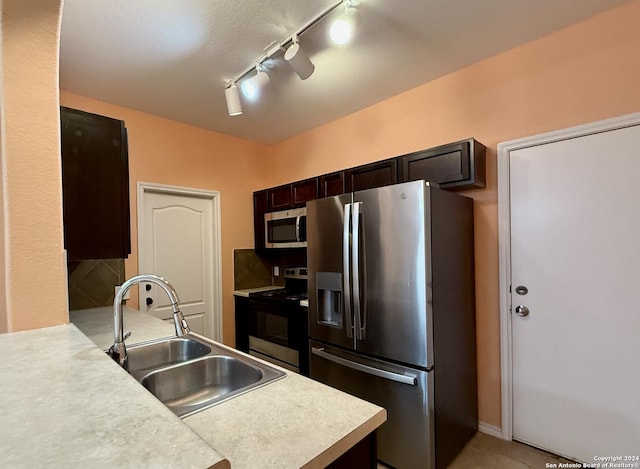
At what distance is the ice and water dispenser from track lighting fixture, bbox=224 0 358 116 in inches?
51.5

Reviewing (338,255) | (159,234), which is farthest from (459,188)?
(159,234)

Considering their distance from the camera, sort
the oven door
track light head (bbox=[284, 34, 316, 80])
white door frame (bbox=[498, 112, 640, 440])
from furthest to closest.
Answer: the oven door < white door frame (bbox=[498, 112, 640, 440]) < track light head (bbox=[284, 34, 316, 80])

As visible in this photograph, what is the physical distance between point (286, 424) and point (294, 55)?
187 centimetres

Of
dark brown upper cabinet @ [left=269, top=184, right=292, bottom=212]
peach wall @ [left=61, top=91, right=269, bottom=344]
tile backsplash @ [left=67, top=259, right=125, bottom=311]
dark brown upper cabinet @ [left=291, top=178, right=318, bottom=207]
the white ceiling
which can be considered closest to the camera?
the white ceiling

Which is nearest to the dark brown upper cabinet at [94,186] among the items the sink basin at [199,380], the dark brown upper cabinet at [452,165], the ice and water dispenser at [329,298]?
the sink basin at [199,380]

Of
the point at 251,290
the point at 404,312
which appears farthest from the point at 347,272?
the point at 251,290

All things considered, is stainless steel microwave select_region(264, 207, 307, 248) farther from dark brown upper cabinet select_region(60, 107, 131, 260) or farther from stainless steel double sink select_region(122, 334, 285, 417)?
stainless steel double sink select_region(122, 334, 285, 417)

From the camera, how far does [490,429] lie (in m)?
2.18

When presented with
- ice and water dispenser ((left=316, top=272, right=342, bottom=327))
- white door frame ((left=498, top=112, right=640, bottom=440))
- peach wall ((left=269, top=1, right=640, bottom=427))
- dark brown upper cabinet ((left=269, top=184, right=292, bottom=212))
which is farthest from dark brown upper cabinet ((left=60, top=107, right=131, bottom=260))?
white door frame ((left=498, top=112, right=640, bottom=440))

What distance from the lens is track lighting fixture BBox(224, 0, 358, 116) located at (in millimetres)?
1721

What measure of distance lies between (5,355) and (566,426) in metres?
2.67

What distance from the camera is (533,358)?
79.7 inches

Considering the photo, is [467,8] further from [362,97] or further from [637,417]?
[637,417]

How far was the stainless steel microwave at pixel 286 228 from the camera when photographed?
9.91 feet
